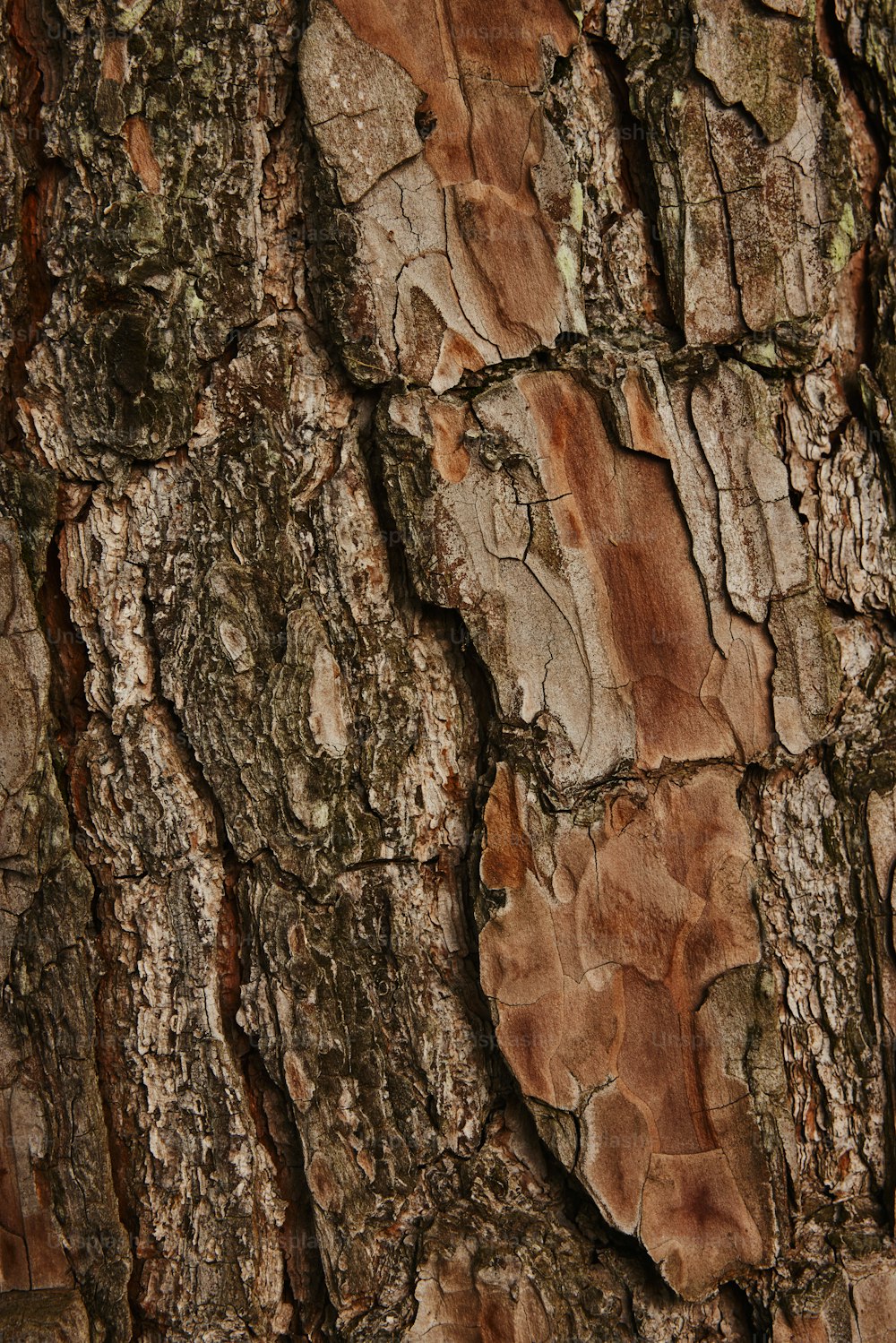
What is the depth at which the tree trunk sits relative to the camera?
1578mm

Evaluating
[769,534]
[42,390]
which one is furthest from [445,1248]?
[42,390]

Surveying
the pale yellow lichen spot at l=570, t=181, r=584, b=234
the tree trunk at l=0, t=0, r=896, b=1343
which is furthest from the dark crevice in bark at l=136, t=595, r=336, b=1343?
the pale yellow lichen spot at l=570, t=181, r=584, b=234

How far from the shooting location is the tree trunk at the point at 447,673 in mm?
1578

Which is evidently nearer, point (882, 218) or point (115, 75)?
point (115, 75)

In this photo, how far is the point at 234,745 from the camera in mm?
1605

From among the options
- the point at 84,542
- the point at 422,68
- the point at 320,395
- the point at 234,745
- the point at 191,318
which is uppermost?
the point at 422,68

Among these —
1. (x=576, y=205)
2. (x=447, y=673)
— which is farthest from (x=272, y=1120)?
(x=576, y=205)

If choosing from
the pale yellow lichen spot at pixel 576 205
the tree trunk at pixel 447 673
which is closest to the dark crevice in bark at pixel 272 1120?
the tree trunk at pixel 447 673

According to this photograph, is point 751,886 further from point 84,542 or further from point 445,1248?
point 84,542

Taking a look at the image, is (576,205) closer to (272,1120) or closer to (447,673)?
(447,673)

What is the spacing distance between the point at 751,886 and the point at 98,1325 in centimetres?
123

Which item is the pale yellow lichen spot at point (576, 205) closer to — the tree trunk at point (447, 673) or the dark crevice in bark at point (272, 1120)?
the tree trunk at point (447, 673)

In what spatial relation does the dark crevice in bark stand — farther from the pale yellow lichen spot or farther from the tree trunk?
the pale yellow lichen spot

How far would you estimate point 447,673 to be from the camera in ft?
5.42
